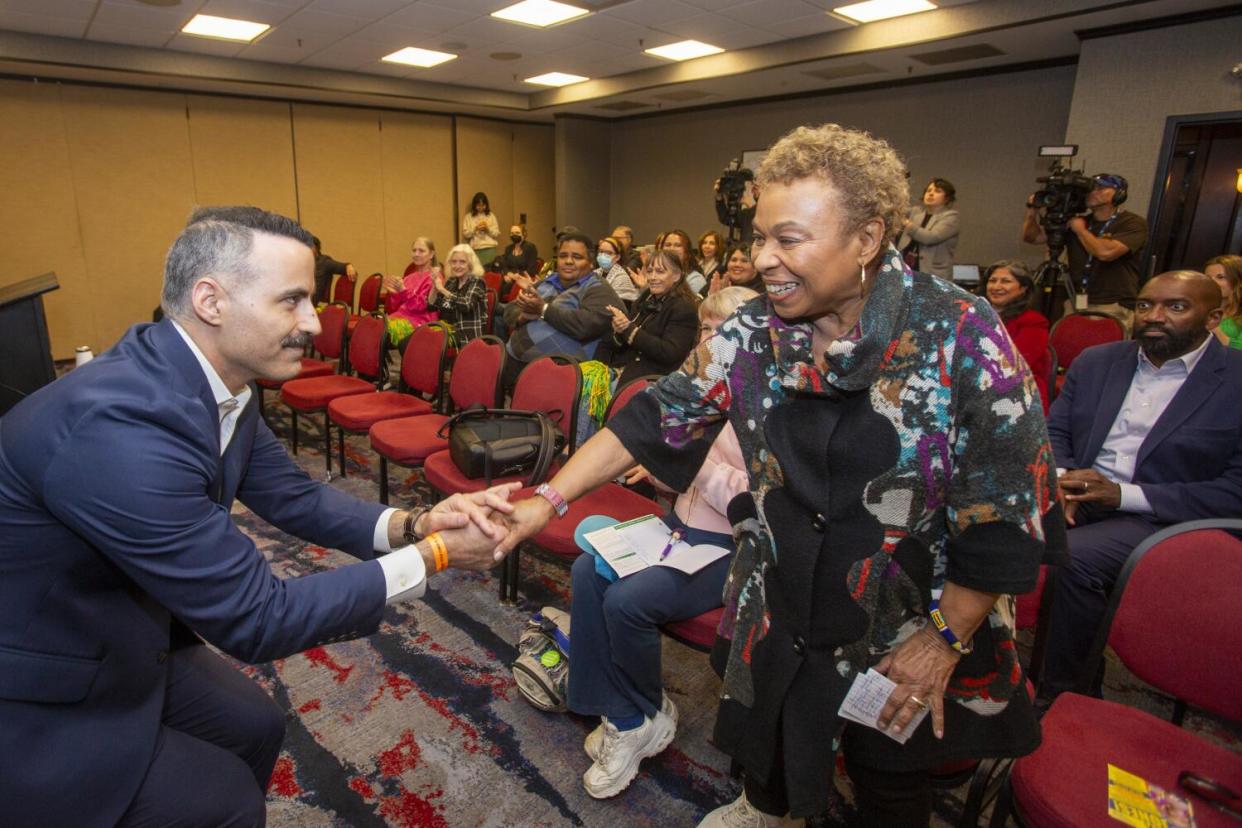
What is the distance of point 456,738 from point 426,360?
246cm

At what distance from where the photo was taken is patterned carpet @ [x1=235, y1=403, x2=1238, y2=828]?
189 centimetres

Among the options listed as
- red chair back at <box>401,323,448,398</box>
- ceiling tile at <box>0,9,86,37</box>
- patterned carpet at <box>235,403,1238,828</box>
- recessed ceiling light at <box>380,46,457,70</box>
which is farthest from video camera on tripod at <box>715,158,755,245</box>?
ceiling tile at <box>0,9,86,37</box>

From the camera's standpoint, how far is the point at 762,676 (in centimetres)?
138

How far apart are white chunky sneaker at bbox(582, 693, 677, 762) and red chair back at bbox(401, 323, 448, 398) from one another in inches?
95.5

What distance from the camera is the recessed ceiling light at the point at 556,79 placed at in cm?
917

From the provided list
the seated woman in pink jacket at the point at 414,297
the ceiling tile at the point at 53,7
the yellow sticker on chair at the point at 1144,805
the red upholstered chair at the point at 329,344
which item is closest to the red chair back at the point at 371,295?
the seated woman in pink jacket at the point at 414,297

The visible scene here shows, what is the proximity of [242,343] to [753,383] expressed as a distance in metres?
1.02

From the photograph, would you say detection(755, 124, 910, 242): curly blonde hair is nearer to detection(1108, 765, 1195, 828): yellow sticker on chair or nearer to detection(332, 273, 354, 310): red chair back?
detection(1108, 765, 1195, 828): yellow sticker on chair

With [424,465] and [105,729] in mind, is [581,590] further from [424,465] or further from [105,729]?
[424,465]

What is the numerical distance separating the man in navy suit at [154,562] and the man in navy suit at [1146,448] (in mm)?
2185

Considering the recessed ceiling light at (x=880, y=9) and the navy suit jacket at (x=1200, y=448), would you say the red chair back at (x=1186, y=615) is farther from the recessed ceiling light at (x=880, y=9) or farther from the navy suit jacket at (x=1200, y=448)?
the recessed ceiling light at (x=880, y=9)

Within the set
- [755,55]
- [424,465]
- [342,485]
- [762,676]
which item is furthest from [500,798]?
[755,55]

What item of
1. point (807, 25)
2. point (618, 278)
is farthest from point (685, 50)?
point (618, 278)

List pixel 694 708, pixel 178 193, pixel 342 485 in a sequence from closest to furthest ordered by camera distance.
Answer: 1. pixel 694 708
2. pixel 342 485
3. pixel 178 193
